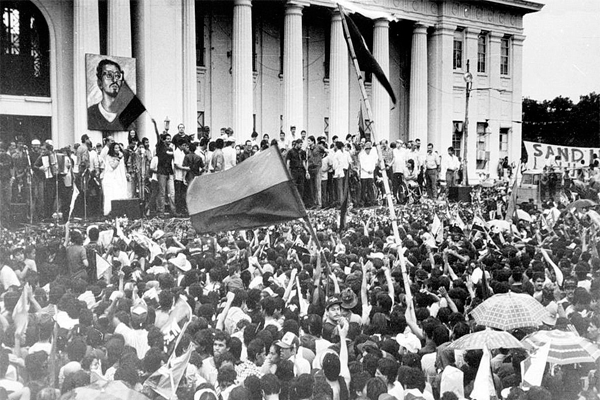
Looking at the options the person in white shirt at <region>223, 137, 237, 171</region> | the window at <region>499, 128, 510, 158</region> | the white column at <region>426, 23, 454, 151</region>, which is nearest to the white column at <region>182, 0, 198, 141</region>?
the person in white shirt at <region>223, 137, 237, 171</region>

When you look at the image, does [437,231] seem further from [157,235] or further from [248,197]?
[248,197]

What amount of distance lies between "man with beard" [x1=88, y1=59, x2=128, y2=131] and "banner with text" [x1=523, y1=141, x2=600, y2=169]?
1293 centimetres

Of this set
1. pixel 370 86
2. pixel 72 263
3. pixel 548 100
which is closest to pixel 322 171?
pixel 72 263

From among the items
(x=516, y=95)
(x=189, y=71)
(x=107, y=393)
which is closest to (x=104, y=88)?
(x=189, y=71)

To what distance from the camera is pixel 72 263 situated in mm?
10453

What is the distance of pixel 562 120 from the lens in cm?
5638

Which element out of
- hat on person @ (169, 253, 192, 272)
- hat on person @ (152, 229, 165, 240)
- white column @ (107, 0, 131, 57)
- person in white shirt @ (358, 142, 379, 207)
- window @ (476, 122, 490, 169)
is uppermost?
white column @ (107, 0, 131, 57)

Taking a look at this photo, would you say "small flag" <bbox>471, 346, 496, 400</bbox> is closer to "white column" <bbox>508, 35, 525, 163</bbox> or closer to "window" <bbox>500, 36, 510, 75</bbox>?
"white column" <bbox>508, 35, 525, 163</bbox>

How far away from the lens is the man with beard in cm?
2259

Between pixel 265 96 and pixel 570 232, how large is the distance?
19.8 m

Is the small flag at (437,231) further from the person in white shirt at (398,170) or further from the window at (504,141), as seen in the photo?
the window at (504,141)

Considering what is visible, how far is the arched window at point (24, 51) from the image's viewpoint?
23406mm

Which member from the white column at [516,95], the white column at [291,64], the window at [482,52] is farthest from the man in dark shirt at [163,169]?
the white column at [516,95]

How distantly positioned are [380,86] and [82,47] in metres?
14.7
